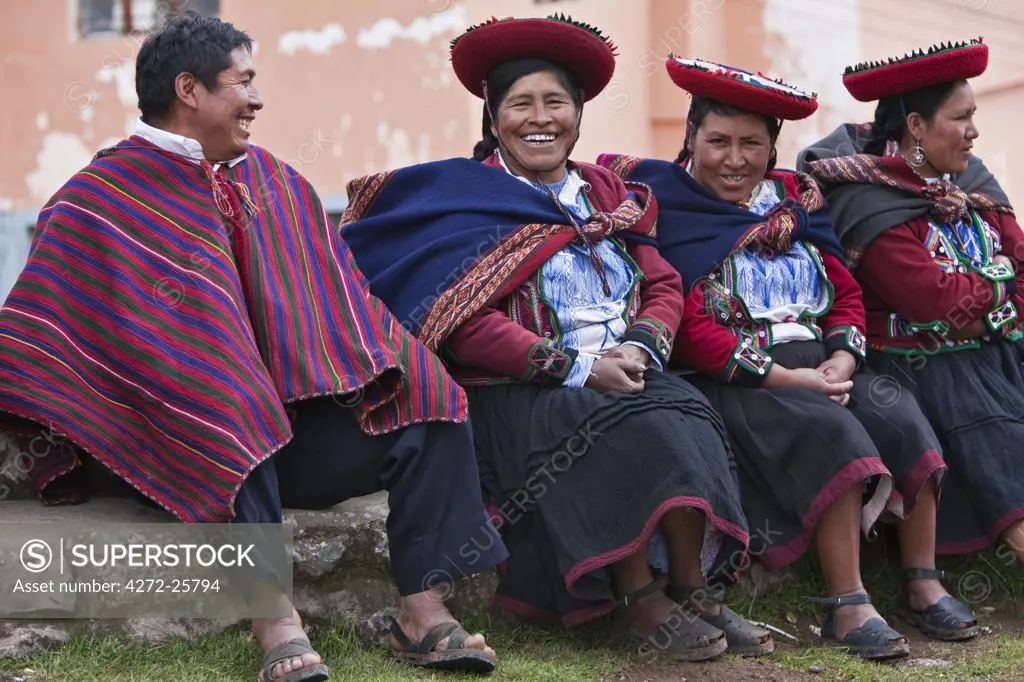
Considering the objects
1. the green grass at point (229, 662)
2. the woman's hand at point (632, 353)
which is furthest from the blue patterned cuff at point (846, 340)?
the green grass at point (229, 662)

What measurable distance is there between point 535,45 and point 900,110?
1.46 metres

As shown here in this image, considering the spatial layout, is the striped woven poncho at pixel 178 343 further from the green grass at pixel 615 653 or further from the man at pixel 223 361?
the green grass at pixel 615 653

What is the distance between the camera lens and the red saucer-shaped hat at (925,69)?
4.73m

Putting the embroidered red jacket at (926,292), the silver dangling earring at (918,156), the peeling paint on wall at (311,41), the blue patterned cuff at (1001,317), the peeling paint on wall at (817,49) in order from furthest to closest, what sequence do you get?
the peeling paint on wall at (311,41), the peeling paint on wall at (817,49), the silver dangling earring at (918,156), the blue patterned cuff at (1001,317), the embroidered red jacket at (926,292)

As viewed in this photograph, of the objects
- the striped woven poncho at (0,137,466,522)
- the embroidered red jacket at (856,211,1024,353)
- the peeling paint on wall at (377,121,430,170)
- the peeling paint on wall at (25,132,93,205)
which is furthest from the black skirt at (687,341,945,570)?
the peeling paint on wall at (25,132,93,205)

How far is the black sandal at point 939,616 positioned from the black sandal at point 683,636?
32.0 inches

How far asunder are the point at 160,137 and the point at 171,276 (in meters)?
0.43

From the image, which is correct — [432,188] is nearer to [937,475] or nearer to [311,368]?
[311,368]

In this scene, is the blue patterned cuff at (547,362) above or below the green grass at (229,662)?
above

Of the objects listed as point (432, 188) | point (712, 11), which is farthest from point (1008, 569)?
point (712, 11)

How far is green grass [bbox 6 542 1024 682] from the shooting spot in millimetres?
3514

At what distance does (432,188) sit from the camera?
14.4ft

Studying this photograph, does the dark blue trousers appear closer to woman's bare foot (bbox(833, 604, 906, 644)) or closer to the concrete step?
the concrete step

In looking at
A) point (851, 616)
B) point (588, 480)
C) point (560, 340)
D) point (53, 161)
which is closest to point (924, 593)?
point (851, 616)
